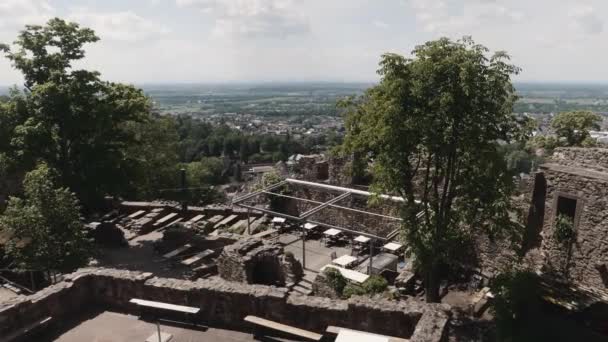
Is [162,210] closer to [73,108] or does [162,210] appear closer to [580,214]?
[73,108]

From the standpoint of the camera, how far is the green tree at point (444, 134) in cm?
1084

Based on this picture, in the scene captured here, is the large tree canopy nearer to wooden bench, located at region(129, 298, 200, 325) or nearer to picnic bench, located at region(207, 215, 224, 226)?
picnic bench, located at region(207, 215, 224, 226)

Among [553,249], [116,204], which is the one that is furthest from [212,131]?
[553,249]

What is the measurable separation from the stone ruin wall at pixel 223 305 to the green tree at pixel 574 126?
26832 mm

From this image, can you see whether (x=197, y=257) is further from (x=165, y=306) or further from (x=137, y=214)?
(x=137, y=214)

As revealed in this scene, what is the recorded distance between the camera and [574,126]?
1213 inches

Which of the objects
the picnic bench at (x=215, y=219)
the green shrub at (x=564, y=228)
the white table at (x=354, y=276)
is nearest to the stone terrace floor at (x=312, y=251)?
the white table at (x=354, y=276)

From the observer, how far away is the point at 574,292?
43.1ft

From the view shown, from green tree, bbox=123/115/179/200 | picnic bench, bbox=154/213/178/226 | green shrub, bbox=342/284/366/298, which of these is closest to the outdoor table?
green shrub, bbox=342/284/366/298

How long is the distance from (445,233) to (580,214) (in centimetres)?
459

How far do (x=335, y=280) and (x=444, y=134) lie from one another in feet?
20.8

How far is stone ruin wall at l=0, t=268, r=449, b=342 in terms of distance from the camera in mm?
9656

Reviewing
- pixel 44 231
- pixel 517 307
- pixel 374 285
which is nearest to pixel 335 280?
pixel 374 285

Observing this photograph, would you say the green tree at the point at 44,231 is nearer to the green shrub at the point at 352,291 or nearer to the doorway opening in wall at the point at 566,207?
the green shrub at the point at 352,291
